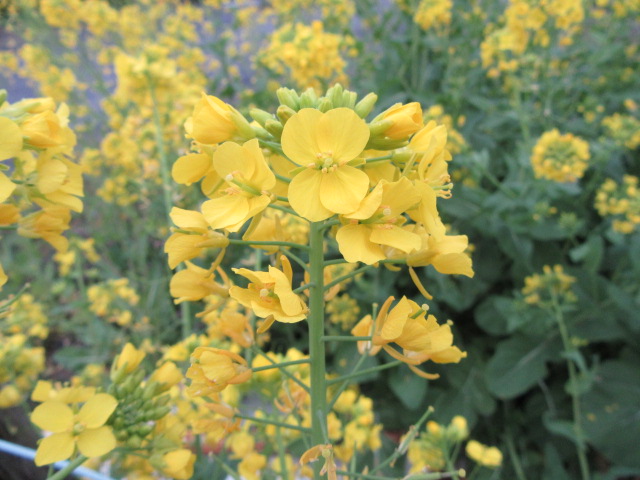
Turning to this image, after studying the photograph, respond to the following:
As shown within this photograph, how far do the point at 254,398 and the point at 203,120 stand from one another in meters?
2.61

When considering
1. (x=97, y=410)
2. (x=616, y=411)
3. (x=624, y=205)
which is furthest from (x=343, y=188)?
(x=616, y=411)

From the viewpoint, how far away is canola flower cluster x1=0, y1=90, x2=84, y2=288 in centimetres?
102

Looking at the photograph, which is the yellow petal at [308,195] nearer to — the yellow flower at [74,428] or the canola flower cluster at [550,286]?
the yellow flower at [74,428]

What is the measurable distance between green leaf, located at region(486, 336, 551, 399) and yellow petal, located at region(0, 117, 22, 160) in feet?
8.41

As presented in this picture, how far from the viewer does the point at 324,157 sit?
855 mm

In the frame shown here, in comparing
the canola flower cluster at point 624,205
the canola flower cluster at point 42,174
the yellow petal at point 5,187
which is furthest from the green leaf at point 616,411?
the yellow petal at point 5,187

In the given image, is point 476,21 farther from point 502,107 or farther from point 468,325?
point 468,325

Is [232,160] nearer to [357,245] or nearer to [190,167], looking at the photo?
[190,167]

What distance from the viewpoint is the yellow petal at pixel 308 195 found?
830 mm

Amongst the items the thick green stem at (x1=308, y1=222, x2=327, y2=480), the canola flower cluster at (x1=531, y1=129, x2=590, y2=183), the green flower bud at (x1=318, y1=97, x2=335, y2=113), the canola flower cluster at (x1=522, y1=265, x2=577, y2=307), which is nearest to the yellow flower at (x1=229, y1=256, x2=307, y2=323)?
the thick green stem at (x1=308, y1=222, x2=327, y2=480)

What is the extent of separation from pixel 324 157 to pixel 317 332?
34cm

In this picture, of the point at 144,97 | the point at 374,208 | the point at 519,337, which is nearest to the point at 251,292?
the point at 374,208

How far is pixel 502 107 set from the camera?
375 centimetres

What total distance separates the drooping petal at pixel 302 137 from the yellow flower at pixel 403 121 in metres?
0.14
